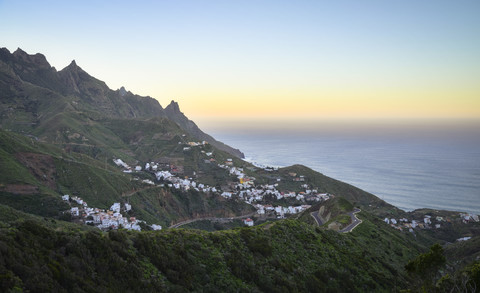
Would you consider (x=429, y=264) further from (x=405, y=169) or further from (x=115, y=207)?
(x=405, y=169)

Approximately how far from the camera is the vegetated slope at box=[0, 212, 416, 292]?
979cm

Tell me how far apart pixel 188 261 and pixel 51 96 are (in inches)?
5276

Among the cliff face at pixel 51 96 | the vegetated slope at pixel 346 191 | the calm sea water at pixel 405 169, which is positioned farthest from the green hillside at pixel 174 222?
the calm sea water at pixel 405 169

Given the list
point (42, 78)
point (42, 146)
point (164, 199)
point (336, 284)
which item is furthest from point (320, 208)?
point (42, 78)

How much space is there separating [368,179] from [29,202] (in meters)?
110

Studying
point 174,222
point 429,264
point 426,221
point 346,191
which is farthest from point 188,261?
point 346,191

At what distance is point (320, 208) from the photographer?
2269 inches

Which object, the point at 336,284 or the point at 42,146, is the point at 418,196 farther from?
the point at 42,146

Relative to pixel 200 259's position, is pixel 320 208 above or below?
below

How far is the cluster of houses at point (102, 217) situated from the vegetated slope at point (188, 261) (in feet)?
88.7

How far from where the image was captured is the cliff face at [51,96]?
107269 millimetres

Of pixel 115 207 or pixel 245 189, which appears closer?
pixel 115 207

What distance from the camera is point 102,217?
44.3 meters

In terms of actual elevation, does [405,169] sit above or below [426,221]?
above
